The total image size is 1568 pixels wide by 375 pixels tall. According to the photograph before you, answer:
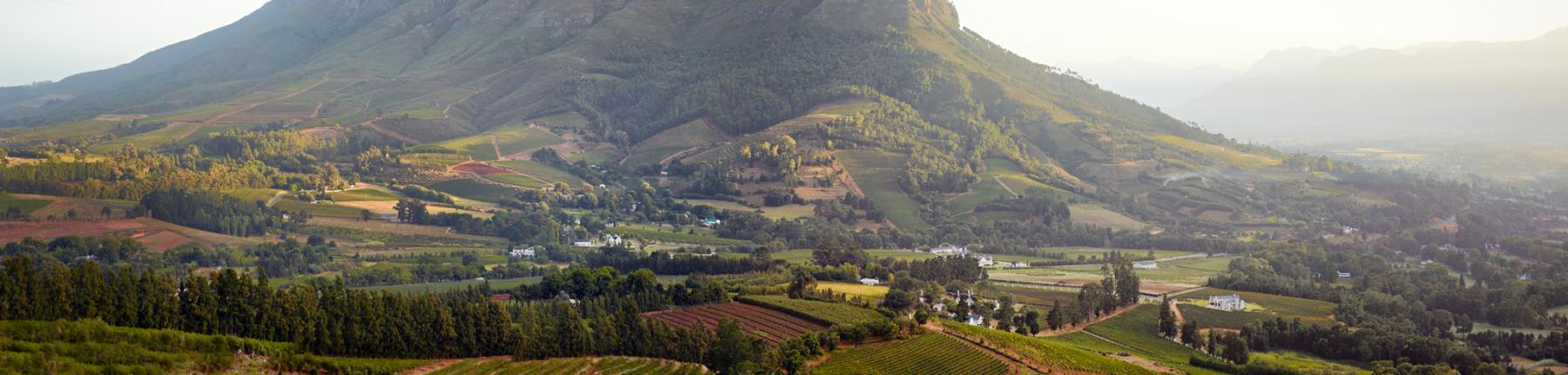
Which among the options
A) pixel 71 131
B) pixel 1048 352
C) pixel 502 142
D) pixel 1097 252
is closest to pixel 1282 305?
pixel 1048 352

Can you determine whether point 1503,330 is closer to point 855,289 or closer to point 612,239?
point 855,289

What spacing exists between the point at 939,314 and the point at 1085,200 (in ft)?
186

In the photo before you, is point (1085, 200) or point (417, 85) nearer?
point (1085, 200)

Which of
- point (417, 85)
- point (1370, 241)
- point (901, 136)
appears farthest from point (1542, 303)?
point (417, 85)

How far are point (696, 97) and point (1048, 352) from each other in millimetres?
99345

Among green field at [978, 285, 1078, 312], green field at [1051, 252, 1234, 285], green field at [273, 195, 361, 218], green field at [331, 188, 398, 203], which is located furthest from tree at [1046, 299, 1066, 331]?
green field at [331, 188, 398, 203]

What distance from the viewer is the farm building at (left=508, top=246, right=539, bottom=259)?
8200 centimetres

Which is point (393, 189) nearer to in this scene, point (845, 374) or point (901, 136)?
point (901, 136)

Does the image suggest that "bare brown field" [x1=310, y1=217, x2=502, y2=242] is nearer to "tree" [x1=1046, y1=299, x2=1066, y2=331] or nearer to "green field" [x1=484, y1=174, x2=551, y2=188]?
"green field" [x1=484, y1=174, x2=551, y2=188]

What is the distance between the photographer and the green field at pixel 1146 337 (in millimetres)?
54094

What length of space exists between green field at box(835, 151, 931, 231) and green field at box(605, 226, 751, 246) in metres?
18.1

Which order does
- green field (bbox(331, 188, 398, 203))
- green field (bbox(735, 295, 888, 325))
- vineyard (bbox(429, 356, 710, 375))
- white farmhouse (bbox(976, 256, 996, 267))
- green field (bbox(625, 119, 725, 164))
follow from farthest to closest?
green field (bbox(625, 119, 725, 164)) → green field (bbox(331, 188, 398, 203)) → white farmhouse (bbox(976, 256, 996, 267)) → green field (bbox(735, 295, 888, 325)) → vineyard (bbox(429, 356, 710, 375))

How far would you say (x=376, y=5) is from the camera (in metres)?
200

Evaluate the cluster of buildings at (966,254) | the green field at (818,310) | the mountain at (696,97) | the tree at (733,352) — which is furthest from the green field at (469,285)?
the mountain at (696,97)
